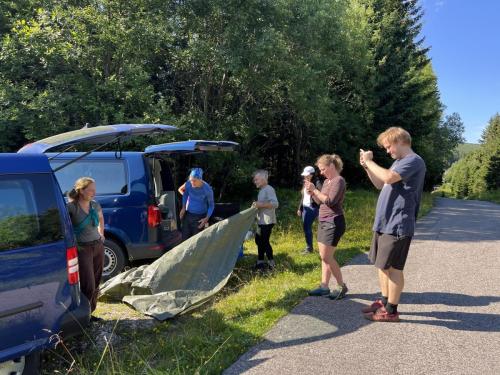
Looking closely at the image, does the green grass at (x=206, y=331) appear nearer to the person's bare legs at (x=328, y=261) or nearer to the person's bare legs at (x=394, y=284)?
the person's bare legs at (x=328, y=261)

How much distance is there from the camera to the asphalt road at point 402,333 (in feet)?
11.4

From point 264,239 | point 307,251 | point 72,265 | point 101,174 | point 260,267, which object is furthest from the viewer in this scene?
point 307,251

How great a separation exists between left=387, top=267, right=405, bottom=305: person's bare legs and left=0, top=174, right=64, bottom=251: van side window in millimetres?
3084

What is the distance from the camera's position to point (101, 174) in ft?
20.4

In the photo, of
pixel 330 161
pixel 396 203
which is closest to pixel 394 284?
pixel 396 203

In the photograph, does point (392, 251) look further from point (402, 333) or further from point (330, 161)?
point (330, 161)

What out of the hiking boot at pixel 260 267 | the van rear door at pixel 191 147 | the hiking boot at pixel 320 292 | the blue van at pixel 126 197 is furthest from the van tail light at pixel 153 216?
the hiking boot at pixel 320 292

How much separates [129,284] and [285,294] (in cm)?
192

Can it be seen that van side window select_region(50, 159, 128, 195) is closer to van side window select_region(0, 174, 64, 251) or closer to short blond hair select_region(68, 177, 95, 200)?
short blond hair select_region(68, 177, 95, 200)

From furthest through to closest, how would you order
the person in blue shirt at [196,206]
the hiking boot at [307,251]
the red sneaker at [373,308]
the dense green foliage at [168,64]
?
the dense green foliage at [168,64] < the hiking boot at [307,251] < the person in blue shirt at [196,206] < the red sneaker at [373,308]

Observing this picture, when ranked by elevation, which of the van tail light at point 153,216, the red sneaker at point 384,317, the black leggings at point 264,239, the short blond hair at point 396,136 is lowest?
the red sneaker at point 384,317

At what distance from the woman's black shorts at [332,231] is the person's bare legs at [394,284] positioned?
80cm

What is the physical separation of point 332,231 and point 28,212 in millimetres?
3130

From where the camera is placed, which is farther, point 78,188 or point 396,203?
point 78,188
